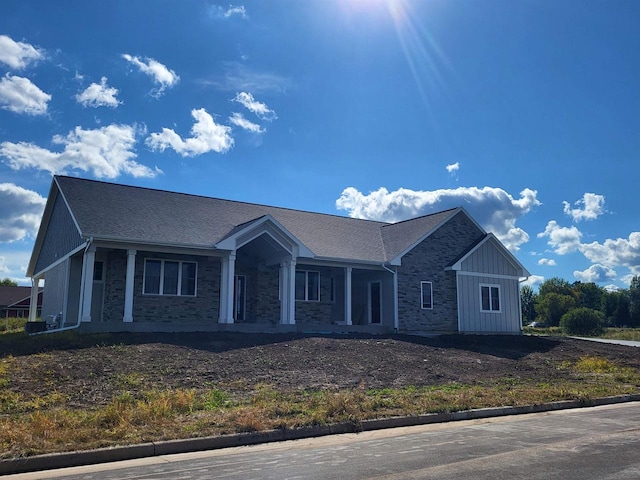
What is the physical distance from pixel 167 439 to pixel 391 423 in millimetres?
3889

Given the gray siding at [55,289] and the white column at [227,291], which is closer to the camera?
the white column at [227,291]

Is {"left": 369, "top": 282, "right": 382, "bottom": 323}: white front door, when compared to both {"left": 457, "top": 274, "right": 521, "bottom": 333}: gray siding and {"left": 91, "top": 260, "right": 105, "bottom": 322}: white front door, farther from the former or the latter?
{"left": 91, "top": 260, "right": 105, "bottom": 322}: white front door

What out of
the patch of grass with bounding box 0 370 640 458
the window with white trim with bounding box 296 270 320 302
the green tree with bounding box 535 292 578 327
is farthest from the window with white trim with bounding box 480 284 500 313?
the green tree with bounding box 535 292 578 327

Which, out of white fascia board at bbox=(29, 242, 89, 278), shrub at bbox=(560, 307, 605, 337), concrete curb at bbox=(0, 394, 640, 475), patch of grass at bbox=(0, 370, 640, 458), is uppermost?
white fascia board at bbox=(29, 242, 89, 278)

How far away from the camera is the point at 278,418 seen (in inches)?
383

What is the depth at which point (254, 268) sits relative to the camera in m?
24.1

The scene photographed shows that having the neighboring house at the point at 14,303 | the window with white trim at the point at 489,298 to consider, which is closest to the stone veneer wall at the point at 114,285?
the window with white trim at the point at 489,298

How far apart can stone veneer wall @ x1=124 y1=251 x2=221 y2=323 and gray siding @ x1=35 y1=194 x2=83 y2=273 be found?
2.36 meters

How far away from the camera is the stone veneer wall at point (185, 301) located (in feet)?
68.1

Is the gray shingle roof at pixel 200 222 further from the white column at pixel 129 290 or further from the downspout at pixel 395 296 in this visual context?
the white column at pixel 129 290

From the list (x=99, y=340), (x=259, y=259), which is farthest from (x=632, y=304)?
(x=99, y=340)

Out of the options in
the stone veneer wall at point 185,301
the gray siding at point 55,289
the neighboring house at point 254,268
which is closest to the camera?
the neighboring house at point 254,268

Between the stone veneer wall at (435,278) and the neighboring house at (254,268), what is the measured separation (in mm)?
57

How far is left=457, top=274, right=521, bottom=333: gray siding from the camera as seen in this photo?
89.4 ft
